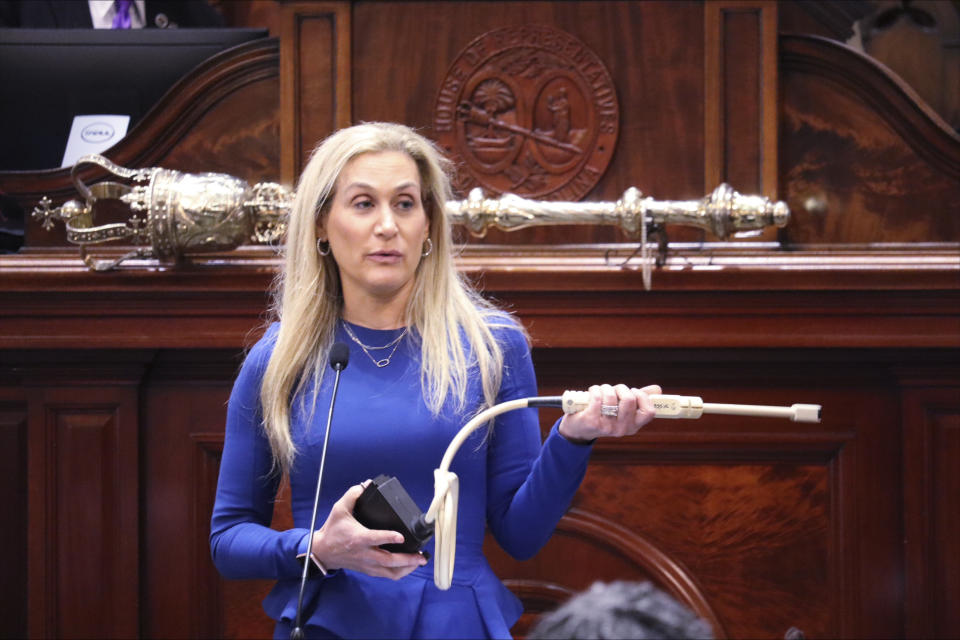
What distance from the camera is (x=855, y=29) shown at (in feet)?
11.8

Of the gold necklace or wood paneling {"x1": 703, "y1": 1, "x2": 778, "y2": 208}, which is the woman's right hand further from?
wood paneling {"x1": 703, "y1": 1, "x2": 778, "y2": 208}

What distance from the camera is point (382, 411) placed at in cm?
165

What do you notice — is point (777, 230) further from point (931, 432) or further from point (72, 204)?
point (72, 204)

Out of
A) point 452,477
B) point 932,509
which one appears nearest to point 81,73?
point 452,477

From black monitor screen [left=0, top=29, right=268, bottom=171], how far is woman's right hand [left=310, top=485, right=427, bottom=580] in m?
1.57

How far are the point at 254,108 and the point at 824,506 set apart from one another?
1.41m

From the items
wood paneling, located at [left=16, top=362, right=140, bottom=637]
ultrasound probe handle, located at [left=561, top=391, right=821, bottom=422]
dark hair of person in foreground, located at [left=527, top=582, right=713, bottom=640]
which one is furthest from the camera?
wood paneling, located at [left=16, top=362, right=140, bottom=637]

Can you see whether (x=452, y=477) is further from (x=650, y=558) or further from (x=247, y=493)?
(x=650, y=558)

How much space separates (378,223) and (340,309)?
178 millimetres

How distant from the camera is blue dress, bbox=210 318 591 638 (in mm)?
1600

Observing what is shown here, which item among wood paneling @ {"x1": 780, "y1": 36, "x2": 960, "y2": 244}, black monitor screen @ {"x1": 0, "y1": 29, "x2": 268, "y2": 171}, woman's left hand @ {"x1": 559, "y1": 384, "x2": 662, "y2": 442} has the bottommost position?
woman's left hand @ {"x1": 559, "y1": 384, "x2": 662, "y2": 442}

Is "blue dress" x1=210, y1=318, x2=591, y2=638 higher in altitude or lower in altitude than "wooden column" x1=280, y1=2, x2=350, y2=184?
lower

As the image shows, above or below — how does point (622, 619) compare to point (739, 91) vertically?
below

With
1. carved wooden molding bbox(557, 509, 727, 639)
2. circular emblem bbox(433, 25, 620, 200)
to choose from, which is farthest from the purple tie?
carved wooden molding bbox(557, 509, 727, 639)
